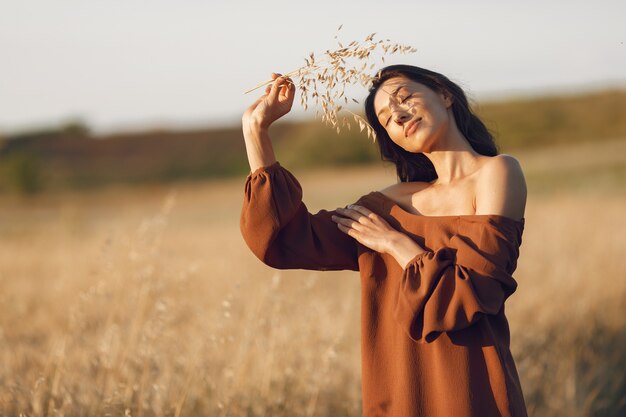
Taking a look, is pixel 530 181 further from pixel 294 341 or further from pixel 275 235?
pixel 275 235

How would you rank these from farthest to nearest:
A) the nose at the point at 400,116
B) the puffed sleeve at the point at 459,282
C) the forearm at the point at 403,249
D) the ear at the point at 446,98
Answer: the ear at the point at 446,98 → the nose at the point at 400,116 → the forearm at the point at 403,249 → the puffed sleeve at the point at 459,282

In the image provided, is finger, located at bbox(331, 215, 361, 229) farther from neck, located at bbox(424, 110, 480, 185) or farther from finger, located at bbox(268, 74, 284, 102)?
finger, located at bbox(268, 74, 284, 102)

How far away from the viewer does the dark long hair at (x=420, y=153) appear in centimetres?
274

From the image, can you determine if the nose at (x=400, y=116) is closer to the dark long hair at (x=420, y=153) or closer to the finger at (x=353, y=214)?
the dark long hair at (x=420, y=153)

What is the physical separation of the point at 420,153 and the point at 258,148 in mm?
597

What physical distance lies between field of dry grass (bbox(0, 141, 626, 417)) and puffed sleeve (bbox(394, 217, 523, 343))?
782mm

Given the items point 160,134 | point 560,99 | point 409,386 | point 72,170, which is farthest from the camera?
point 160,134

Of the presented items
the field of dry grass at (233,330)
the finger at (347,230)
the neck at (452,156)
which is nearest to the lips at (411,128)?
the neck at (452,156)

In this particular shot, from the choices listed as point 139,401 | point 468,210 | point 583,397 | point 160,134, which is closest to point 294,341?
point 139,401

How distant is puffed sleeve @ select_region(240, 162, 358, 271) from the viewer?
261 cm

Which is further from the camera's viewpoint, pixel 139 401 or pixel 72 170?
pixel 72 170

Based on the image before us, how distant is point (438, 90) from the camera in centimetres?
275

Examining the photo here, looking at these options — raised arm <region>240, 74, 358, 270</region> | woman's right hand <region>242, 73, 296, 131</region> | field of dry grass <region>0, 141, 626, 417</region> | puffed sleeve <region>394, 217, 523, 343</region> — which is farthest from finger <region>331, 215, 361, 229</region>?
field of dry grass <region>0, 141, 626, 417</region>

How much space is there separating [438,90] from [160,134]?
5635 cm
